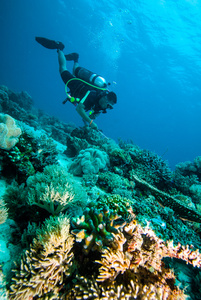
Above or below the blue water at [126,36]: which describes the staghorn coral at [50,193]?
below

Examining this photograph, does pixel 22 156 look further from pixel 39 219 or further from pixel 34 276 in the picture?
pixel 34 276

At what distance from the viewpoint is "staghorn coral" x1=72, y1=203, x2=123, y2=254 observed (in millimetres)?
1954

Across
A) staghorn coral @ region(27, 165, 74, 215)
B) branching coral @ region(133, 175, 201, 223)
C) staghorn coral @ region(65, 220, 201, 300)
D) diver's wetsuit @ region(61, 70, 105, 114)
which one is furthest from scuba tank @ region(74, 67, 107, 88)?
staghorn coral @ region(65, 220, 201, 300)

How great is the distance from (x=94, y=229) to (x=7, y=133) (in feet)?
9.38

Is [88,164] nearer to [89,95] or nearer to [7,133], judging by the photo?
[7,133]

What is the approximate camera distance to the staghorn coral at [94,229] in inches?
76.9

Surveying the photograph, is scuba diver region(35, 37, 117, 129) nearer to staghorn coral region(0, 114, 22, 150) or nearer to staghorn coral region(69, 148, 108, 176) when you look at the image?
staghorn coral region(69, 148, 108, 176)

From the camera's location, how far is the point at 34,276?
1791mm

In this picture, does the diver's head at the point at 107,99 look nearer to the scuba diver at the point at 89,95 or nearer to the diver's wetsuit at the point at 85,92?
the scuba diver at the point at 89,95

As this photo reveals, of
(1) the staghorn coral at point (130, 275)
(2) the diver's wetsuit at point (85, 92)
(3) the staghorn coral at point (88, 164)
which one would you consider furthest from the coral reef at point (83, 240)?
(2) the diver's wetsuit at point (85, 92)

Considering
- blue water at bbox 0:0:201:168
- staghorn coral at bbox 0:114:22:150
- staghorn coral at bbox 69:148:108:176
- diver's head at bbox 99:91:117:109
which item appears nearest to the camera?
staghorn coral at bbox 0:114:22:150

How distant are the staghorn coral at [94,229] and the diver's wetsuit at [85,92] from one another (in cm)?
653

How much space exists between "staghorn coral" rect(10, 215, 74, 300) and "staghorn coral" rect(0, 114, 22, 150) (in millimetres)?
2231

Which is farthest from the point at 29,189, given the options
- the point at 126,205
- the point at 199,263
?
the point at 199,263
